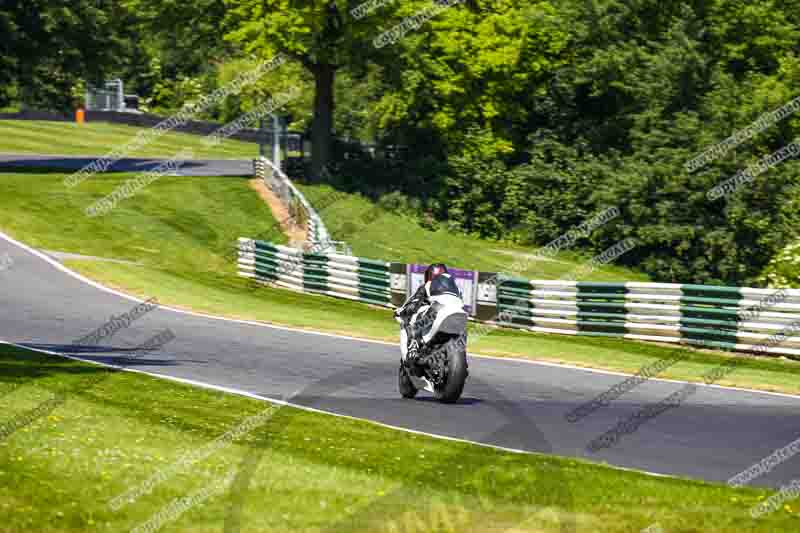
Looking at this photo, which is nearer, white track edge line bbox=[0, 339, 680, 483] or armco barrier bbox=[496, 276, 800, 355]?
white track edge line bbox=[0, 339, 680, 483]

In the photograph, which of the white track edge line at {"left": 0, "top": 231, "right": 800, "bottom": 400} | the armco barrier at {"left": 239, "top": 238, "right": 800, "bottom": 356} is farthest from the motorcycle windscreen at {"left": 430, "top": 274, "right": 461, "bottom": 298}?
the armco barrier at {"left": 239, "top": 238, "right": 800, "bottom": 356}

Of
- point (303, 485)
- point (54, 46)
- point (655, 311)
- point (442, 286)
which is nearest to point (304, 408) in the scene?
point (442, 286)

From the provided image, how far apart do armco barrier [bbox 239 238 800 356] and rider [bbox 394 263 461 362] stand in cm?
905

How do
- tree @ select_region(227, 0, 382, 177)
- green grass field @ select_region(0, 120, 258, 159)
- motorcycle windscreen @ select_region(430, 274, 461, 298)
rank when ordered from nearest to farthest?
motorcycle windscreen @ select_region(430, 274, 461, 298) → tree @ select_region(227, 0, 382, 177) → green grass field @ select_region(0, 120, 258, 159)

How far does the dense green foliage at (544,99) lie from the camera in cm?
4241

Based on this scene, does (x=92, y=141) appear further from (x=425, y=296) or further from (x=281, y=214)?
(x=425, y=296)

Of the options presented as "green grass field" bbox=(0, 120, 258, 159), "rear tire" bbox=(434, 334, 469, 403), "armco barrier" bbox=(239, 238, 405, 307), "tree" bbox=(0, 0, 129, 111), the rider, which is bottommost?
"armco barrier" bbox=(239, 238, 405, 307)

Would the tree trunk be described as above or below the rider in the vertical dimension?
above

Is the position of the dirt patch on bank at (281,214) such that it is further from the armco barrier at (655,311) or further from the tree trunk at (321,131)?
the armco barrier at (655,311)

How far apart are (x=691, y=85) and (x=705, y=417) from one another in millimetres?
32241

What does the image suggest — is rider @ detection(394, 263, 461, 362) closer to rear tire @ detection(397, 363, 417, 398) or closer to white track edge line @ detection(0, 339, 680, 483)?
rear tire @ detection(397, 363, 417, 398)

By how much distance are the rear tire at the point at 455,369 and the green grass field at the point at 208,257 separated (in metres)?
5.49

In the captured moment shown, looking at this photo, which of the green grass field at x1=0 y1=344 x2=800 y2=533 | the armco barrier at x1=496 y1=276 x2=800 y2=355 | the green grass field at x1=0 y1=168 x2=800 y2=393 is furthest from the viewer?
the armco barrier at x1=496 y1=276 x2=800 y2=355

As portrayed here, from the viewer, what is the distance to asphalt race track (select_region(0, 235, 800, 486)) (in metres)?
12.6
